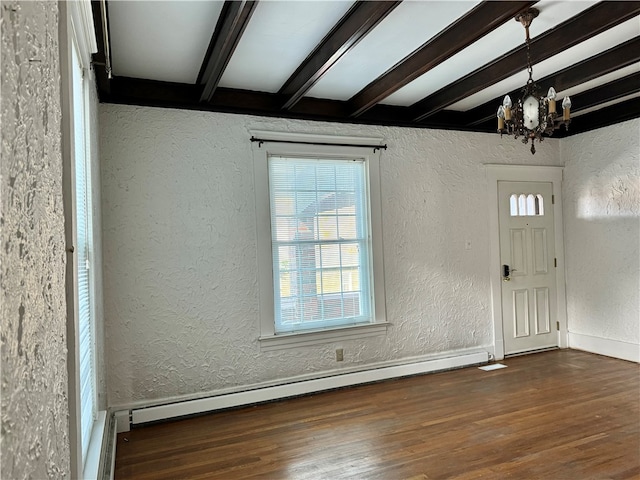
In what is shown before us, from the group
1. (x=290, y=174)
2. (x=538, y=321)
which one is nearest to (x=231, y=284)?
(x=290, y=174)

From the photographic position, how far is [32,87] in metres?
0.72

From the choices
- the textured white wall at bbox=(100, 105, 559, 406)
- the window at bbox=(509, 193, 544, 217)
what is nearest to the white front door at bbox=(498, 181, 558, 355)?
the window at bbox=(509, 193, 544, 217)

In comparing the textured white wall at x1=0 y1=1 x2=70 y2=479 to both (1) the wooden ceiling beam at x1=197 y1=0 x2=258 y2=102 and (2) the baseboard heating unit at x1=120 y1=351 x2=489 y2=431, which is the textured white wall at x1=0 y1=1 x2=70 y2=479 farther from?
(2) the baseboard heating unit at x1=120 y1=351 x2=489 y2=431

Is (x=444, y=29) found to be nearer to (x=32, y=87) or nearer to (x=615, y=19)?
(x=615, y=19)

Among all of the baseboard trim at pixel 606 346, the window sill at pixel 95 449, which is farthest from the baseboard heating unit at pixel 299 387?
the baseboard trim at pixel 606 346

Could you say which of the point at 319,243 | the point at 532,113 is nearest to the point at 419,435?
the point at 319,243

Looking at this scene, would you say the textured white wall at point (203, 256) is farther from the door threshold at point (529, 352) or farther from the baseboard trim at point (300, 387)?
the door threshold at point (529, 352)

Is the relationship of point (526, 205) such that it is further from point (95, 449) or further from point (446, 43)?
point (95, 449)

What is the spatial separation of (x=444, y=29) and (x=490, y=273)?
115 inches

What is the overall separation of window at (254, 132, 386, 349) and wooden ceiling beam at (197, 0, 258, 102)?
0.77 m

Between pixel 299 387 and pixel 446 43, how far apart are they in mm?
3014

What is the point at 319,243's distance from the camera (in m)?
4.07

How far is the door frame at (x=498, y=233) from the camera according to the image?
15.9 feet

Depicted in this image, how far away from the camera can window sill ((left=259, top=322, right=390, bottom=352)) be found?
3.85 m
